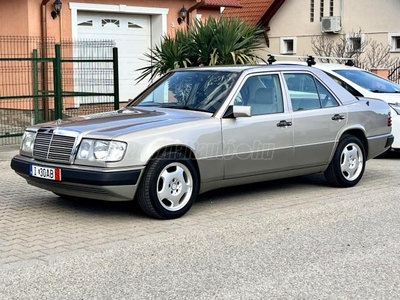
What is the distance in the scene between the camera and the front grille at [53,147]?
6914mm

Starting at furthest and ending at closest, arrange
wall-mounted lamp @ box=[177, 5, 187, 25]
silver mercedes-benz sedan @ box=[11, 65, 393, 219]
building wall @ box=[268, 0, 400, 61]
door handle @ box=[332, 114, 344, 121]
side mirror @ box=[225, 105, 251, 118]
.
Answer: building wall @ box=[268, 0, 400, 61]
wall-mounted lamp @ box=[177, 5, 187, 25]
door handle @ box=[332, 114, 344, 121]
side mirror @ box=[225, 105, 251, 118]
silver mercedes-benz sedan @ box=[11, 65, 393, 219]

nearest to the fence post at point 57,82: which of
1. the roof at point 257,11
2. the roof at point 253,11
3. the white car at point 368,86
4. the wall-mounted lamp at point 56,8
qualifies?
the wall-mounted lamp at point 56,8

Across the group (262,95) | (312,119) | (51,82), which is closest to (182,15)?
(51,82)

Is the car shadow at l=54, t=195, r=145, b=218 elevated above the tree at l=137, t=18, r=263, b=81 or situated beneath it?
situated beneath

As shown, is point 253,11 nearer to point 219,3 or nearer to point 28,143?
point 219,3

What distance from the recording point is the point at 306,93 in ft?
28.3

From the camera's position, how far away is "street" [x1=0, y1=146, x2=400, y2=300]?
5020mm

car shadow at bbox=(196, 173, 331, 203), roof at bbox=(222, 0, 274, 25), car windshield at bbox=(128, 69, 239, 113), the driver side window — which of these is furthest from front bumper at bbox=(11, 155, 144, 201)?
roof at bbox=(222, 0, 274, 25)

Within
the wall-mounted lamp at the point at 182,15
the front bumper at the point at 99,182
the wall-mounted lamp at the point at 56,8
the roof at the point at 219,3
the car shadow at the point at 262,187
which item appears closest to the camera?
the front bumper at the point at 99,182

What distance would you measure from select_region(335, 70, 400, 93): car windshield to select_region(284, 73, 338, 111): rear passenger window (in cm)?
370

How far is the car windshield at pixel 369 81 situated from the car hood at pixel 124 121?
555 centimetres

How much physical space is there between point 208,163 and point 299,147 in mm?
1460

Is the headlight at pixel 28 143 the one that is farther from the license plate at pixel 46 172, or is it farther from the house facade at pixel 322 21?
the house facade at pixel 322 21

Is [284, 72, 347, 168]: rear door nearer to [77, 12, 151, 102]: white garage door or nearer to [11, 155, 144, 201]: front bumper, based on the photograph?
[11, 155, 144, 201]: front bumper
